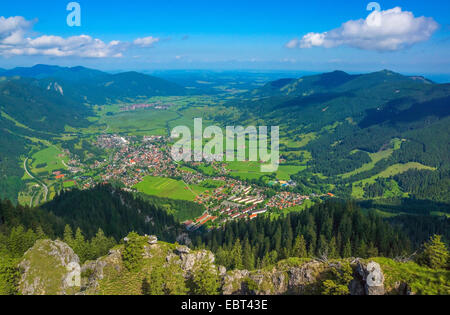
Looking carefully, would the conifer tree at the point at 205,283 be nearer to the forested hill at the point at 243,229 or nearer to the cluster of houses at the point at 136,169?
the forested hill at the point at 243,229

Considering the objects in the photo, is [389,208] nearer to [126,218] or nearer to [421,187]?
[421,187]

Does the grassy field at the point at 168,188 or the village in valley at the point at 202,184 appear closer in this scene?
the village in valley at the point at 202,184

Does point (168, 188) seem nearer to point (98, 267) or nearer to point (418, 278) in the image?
point (98, 267)

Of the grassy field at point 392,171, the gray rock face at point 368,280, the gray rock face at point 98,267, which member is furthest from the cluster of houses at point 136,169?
the gray rock face at point 368,280

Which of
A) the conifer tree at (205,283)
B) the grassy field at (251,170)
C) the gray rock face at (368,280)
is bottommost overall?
the grassy field at (251,170)

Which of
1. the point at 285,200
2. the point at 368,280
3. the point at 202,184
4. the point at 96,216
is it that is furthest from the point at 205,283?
the point at 202,184

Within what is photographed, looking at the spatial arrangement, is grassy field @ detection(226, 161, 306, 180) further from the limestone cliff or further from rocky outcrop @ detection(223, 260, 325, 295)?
rocky outcrop @ detection(223, 260, 325, 295)

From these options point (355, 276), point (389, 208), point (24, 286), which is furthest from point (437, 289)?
point (389, 208)
